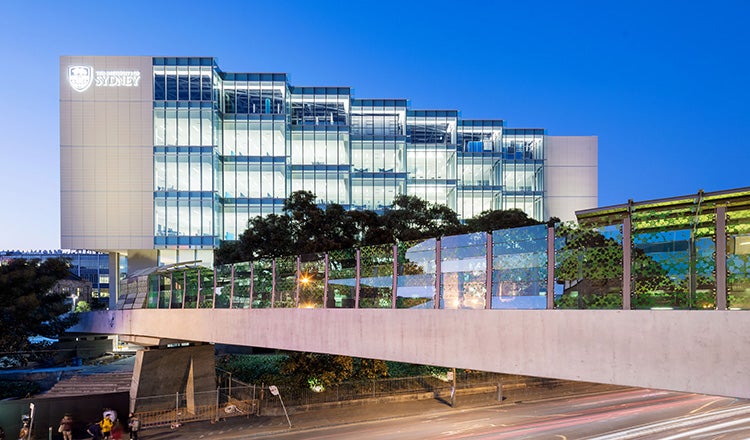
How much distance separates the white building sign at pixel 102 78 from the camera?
5622cm

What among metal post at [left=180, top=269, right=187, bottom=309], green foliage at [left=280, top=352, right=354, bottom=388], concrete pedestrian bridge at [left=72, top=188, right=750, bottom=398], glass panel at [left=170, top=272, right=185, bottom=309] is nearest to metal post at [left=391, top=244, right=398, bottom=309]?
concrete pedestrian bridge at [left=72, top=188, right=750, bottom=398]

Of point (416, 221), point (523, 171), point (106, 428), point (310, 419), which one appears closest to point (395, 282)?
point (106, 428)

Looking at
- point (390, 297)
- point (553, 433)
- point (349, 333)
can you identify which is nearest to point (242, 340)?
point (349, 333)

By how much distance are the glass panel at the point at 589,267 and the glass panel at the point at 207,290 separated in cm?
1374

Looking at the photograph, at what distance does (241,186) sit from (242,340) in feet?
139

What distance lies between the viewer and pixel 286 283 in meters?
16.8

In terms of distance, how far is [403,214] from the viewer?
41312mm

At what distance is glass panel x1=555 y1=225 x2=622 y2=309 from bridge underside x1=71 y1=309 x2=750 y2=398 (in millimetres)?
208

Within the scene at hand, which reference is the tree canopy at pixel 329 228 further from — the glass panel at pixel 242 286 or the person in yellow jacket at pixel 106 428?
the glass panel at pixel 242 286

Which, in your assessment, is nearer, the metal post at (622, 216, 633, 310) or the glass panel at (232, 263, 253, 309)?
the metal post at (622, 216, 633, 310)

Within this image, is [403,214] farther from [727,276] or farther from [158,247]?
[727,276]

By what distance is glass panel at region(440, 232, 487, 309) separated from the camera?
10.9 meters

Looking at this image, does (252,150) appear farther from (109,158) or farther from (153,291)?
(153,291)

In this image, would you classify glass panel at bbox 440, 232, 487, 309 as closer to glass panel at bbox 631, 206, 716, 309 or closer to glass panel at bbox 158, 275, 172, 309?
glass panel at bbox 631, 206, 716, 309
